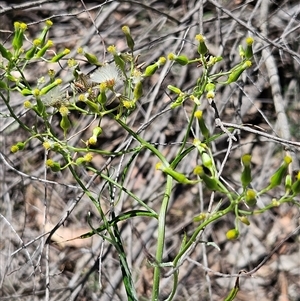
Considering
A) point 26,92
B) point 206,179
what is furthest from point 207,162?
point 26,92

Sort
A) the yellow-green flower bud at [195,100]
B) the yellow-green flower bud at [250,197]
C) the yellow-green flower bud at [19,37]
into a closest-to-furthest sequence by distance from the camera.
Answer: the yellow-green flower bud at [250,197] < the yellow-green flower bud at [195,100] < the yellow-green flower bud at [19,37]

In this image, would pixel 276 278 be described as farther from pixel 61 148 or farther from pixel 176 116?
pixel 61 148

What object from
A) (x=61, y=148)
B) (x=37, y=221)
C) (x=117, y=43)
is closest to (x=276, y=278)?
(x=37, y=221)

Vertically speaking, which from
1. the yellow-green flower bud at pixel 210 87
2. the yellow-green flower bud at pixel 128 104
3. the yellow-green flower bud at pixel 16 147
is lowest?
the yellow-green flower bud at pixel 16 147

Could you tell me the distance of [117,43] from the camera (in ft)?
10.9

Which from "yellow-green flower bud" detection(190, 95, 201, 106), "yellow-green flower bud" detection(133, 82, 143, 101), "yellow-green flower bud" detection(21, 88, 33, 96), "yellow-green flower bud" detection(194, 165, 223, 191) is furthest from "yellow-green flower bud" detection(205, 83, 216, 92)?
"yellow-green flower bud" detection(21, 88, 33, 96)

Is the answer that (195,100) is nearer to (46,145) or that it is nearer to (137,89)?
(137,89)

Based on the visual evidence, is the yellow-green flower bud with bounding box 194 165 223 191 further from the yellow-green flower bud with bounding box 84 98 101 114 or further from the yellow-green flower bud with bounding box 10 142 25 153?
the yellow-green flower bud with bounding box 10 142 25 153

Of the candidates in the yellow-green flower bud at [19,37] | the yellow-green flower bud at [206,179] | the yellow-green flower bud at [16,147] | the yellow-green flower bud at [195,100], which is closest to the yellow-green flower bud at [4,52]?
the yellow-green flower bud at [19,37]

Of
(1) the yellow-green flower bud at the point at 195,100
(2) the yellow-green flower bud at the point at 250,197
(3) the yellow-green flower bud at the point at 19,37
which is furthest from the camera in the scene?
(3) the yellow-green flower bud at the point at 19,37

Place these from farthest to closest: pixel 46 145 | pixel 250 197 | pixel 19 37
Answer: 1. pixel 19 37
2. pixel 46 145
3. pixel 250 197

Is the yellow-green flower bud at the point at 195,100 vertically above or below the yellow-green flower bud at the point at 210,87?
below

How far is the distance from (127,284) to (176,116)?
1.78 metres

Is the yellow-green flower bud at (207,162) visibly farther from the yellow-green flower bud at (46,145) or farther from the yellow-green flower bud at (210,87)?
the yellow-green flower bud at (46,145)
